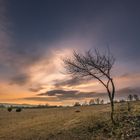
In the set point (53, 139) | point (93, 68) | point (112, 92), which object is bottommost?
point (53, 139)

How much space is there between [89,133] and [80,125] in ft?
11.0

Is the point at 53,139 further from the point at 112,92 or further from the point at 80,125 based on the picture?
the point at 112,92

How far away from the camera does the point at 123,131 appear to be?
22.6 meters

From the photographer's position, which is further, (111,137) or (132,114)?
(132,114)

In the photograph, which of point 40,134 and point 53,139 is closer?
point 53,139

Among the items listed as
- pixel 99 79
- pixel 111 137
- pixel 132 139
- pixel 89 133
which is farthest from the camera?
pixel 99 79

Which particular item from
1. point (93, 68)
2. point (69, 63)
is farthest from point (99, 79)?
point (69, 63)

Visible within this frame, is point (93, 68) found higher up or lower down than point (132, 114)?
higher up

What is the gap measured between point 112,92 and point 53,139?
6.46m

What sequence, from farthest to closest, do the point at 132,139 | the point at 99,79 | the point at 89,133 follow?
1. the point at 99,79
2. the point at 89,133
3. the point at 132,139

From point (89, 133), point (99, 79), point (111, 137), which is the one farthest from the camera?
point (99, 79)

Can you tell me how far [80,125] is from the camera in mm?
27484

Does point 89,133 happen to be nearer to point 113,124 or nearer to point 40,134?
point 113,124

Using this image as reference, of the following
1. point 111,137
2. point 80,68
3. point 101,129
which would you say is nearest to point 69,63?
point 80,68
